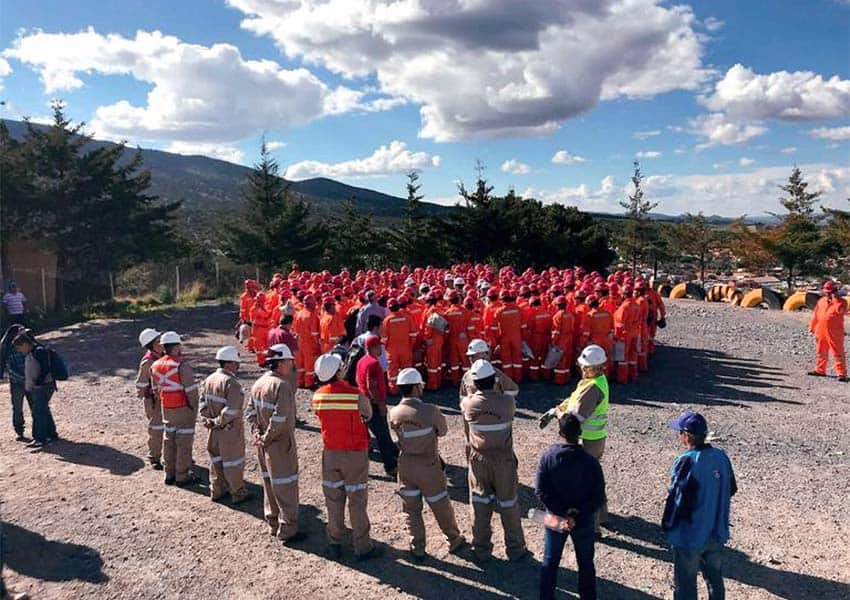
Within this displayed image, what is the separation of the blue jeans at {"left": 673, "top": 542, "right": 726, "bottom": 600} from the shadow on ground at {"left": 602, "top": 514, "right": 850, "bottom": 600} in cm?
109

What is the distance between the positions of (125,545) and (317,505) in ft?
6.81

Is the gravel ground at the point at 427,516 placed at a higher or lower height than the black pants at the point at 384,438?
lower

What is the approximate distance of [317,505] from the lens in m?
7.25

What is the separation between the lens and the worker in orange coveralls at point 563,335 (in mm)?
12156

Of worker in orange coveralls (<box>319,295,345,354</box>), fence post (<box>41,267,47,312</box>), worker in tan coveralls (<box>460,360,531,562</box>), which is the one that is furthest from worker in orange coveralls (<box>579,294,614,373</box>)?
fence post (<box>41,267,47,312</box>)

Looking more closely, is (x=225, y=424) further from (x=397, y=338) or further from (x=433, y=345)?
(x=433, y=345)

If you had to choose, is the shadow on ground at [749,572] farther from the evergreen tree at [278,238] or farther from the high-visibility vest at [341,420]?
the evergreen tree at [278,238]

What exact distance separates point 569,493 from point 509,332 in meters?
7.23

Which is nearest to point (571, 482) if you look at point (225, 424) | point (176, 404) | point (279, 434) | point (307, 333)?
point (279, 434)

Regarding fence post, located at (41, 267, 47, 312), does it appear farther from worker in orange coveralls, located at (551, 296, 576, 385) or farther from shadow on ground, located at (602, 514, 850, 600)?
shadow on ground, located at (602, 514, 850, 600)

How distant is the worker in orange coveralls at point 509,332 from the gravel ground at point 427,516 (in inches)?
27.1

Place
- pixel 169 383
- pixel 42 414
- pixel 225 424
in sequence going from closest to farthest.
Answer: pixel 225 424, pixel 169 383, pixel 42 414

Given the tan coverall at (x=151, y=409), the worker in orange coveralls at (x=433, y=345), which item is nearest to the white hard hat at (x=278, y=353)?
the tan coverall at (x=151, y=409)

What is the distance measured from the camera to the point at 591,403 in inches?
232
